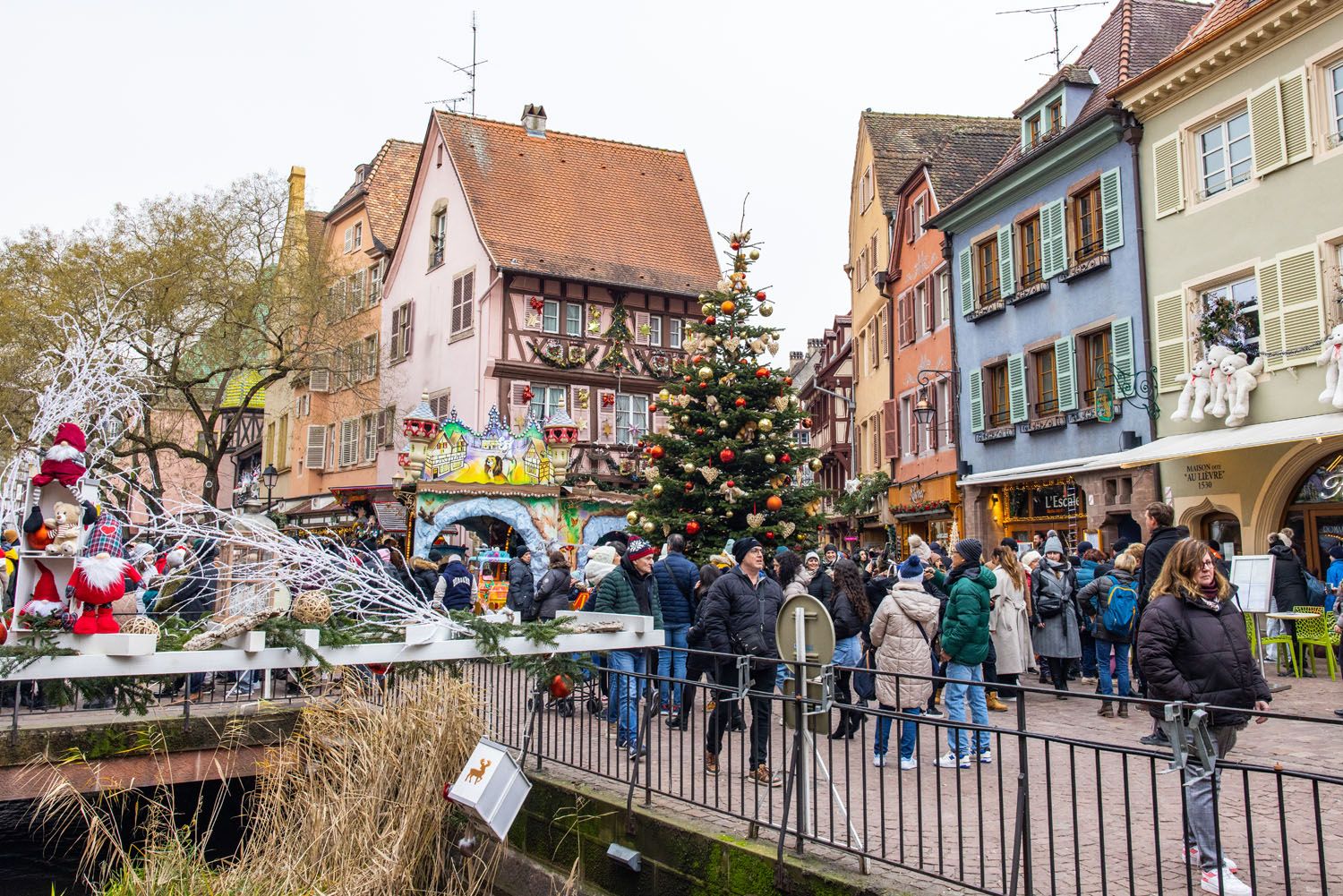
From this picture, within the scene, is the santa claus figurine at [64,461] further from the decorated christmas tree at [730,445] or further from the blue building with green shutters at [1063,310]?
the blue building with green shutters at [1063,310]

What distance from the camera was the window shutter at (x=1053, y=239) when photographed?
71.4 feet

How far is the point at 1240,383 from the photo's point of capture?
55.9 ft

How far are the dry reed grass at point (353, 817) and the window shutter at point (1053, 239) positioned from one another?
55.6 feet

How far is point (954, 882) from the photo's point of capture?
5.38 metres

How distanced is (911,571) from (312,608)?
456 cm

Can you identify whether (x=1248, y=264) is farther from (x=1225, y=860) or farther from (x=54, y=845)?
(x=54, y=845)

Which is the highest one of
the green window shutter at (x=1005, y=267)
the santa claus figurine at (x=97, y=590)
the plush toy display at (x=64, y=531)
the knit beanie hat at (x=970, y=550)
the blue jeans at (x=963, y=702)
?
the green window shutter at (x=1005, y=267)

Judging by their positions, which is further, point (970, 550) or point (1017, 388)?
point (1017, 388)

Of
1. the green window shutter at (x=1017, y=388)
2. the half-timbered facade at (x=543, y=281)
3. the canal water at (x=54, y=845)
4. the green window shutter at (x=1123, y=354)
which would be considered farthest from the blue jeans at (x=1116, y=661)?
the half-timbered facade at (x=543, y=281)

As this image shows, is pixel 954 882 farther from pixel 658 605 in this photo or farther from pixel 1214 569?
pixel 658 605

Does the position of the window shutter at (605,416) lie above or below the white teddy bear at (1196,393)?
above

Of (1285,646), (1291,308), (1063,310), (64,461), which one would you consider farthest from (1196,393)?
(64,461)

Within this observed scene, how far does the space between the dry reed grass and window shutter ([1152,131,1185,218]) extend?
51.1 feet

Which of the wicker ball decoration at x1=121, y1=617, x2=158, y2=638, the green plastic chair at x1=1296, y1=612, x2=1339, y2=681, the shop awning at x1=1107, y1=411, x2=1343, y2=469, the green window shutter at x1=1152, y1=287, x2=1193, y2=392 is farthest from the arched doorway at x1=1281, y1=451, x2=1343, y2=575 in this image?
the wicker ball decoration at x1=121, y1=617, x2=158, y2=638
